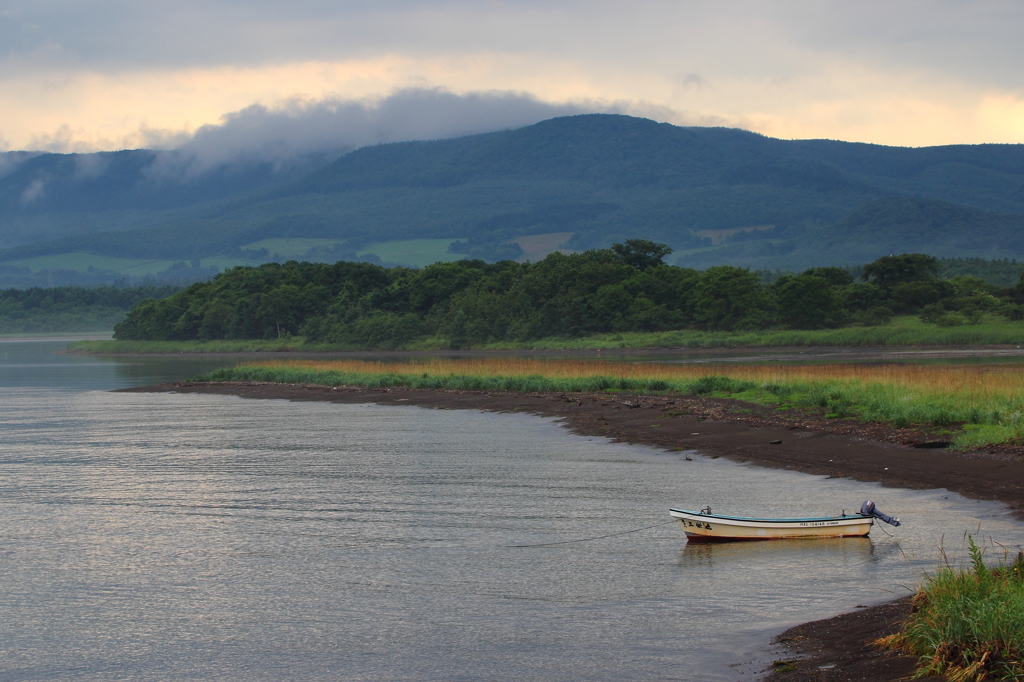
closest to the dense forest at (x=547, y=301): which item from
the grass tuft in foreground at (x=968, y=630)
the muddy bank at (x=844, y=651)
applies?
the muddy bank at (x=844, y=651)

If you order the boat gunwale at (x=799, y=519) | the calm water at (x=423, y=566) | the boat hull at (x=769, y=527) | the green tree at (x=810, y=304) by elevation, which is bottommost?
the calm water at (x=423, y=566)

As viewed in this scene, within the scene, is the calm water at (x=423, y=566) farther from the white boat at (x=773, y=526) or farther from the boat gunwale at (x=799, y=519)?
the boat gunwale at (x=799, y=519)

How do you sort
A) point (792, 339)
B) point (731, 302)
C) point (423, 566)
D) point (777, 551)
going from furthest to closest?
point (731, 302) < point (792, 339) < point (777, 551) < point (423, 566)

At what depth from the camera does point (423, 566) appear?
18125 mm

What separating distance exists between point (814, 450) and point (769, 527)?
38.8 ft

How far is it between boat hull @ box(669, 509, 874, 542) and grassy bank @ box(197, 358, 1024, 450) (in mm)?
9882

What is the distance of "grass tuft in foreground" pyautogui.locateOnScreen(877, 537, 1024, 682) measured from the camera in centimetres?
1023

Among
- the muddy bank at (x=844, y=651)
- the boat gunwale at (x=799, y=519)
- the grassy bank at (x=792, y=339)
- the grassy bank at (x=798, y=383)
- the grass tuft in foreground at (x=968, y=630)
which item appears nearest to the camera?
the grass tuft in foreground at (x=968, y=630)

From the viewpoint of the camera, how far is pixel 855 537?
18.9m

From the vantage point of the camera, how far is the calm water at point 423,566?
1369cm

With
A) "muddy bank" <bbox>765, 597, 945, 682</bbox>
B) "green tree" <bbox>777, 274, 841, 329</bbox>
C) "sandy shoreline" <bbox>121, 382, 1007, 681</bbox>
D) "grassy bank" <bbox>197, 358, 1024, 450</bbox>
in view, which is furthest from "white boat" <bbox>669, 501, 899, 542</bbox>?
"green tree" <bbox>777, 274, 841, 329</bbox>

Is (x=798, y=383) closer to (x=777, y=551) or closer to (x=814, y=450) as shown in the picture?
(x=814, y=450)

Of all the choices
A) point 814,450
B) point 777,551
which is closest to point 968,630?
point 777,551

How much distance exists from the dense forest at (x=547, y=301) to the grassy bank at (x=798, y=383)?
191 feet
